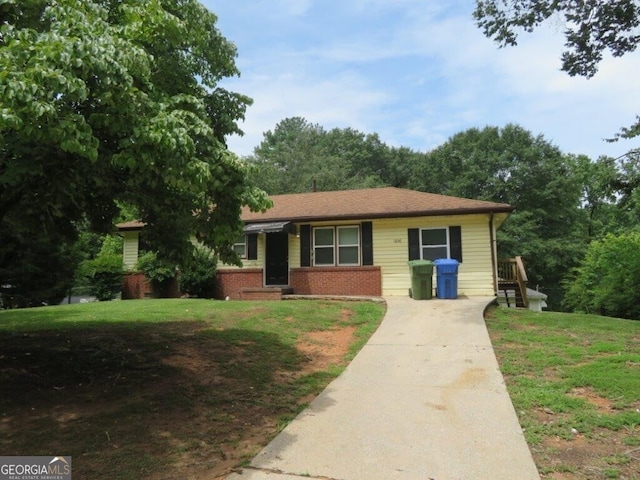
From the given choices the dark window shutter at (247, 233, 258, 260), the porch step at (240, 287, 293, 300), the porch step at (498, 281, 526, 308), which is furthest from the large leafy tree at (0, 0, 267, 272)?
the porch step at (498, 281, 526, 308)

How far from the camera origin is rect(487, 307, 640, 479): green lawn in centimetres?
390

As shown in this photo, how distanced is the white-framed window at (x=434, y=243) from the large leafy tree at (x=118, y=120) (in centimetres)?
868

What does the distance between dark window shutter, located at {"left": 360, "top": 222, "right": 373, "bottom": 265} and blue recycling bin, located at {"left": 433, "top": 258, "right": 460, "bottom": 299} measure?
102 inches

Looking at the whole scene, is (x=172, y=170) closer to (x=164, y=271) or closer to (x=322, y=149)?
(x=164, y=271)

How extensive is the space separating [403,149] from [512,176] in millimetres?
13741

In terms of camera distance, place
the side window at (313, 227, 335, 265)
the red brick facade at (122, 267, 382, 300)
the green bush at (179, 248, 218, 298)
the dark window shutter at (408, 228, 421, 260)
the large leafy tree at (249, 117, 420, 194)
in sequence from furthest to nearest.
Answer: the large leafy tree at (249, 117, 420, 194), the green bush at (179, 248, 218, 298), the side window at (313, 227, 335, 265), the red brick facade at (122, 267, 382, 300), the dark window shutter at (408, 228, 421, 260)

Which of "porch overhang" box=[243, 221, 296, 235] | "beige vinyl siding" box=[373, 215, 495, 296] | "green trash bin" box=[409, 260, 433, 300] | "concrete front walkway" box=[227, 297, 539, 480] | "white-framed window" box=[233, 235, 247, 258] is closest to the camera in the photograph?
"concrete front walkway" box=[227, 297, 539, 480]

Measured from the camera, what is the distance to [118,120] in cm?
402

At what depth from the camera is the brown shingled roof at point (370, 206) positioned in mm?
13938

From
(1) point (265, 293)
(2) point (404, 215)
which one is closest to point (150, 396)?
(1) point (265, 293)

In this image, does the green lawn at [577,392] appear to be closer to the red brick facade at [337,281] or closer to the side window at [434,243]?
the side window at [434,243]

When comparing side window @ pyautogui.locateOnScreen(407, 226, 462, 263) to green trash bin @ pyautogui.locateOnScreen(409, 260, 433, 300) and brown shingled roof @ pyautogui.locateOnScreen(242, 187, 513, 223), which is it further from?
green trash bin @ pyautogui.locateOnScreen(409, 260, 433, 300)

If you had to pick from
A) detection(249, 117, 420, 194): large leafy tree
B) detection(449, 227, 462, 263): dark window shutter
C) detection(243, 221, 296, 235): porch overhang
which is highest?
detection(249, 117, 420, 194): large leafy tree

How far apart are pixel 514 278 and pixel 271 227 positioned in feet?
30.4
